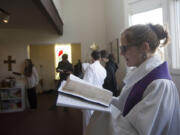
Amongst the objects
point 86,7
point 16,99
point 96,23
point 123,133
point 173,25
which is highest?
point 86,7

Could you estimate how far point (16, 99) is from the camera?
12.2 feet

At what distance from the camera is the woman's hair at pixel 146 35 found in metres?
0.73

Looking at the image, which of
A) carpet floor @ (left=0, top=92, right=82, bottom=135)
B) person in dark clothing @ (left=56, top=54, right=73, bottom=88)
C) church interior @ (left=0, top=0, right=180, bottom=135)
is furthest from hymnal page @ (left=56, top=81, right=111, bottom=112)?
person in dark clothing @ (left=56, top=54, right=73, bottom=88)

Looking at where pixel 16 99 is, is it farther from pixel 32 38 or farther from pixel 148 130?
pixel 148 130

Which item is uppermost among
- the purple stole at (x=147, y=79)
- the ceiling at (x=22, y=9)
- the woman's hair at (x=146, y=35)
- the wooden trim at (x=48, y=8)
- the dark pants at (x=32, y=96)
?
the ceiling at (x=22, y=9)

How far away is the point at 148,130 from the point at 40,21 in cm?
340

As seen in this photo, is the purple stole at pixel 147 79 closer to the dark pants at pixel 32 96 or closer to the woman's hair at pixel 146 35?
the woman's hair at pixel 146 35

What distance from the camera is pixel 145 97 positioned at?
2.08 feet

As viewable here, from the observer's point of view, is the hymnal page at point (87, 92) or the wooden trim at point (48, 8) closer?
the hymnal page at point (87, 92)

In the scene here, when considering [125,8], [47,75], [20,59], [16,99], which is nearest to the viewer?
[125,8]

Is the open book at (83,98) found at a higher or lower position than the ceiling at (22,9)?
lower

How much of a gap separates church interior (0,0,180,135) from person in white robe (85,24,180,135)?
132cm

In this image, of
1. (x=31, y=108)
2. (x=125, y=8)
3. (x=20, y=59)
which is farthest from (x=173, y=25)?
(x=20, y=59)

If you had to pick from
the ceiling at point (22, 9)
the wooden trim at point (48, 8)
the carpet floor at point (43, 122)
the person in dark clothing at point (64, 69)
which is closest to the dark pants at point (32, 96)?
the carpet floor at point (43, 122)
